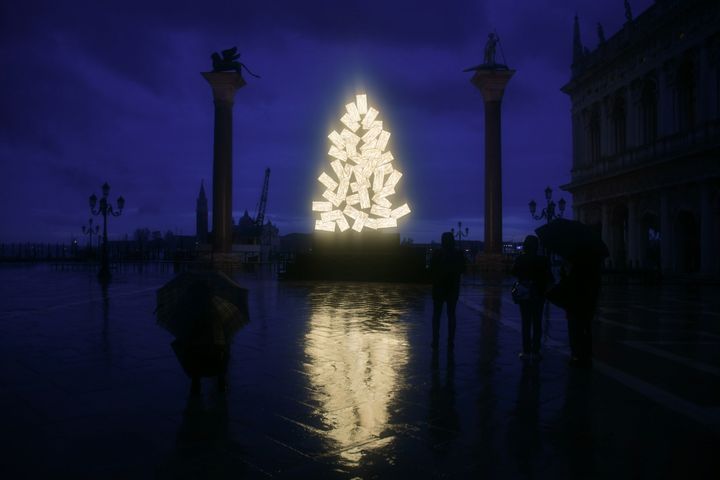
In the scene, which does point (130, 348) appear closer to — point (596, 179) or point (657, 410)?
point (657, 410)

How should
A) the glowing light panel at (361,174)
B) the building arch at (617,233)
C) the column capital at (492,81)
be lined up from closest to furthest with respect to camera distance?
the glowing light panel at (361,174) < the column capital at (492,81) < the building arch at (617,233)

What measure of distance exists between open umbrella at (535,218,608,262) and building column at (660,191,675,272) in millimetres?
24819

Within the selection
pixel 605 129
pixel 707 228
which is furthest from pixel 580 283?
pixel 605 129

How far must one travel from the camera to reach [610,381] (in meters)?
5.79

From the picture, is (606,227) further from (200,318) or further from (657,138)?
(200,318)

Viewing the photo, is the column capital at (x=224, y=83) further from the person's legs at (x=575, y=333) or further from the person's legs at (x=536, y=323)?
the person's legs at (x=575, y=333)

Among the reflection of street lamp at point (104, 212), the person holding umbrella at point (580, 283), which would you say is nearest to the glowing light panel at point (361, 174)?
the reflection of street lamp at point (104, 212)

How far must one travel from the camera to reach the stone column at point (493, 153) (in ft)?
104

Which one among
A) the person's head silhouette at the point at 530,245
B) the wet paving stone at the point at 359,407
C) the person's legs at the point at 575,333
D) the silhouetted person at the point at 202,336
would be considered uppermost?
the person's head silhouette at the point at 530,245

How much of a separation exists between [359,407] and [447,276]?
3207mm

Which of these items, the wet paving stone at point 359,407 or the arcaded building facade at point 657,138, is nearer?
the wet paving stone at point 359,407

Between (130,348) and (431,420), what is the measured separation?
4.95 m

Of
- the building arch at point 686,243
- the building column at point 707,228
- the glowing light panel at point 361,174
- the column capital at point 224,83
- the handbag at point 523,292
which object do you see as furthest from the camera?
the column capital at point 224,83

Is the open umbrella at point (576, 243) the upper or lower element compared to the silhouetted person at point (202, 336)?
upper
